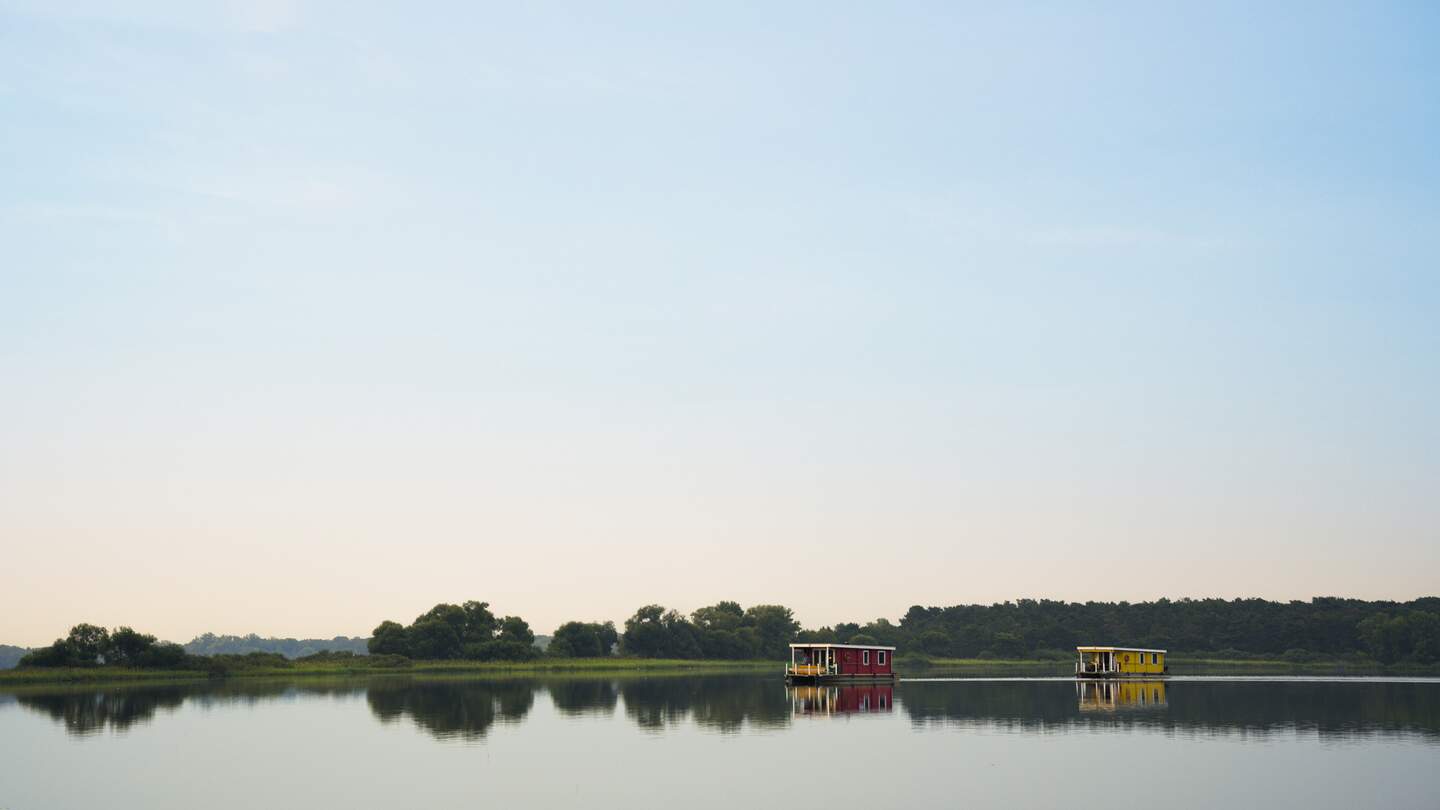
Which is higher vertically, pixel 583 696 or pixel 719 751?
pixel 719 751

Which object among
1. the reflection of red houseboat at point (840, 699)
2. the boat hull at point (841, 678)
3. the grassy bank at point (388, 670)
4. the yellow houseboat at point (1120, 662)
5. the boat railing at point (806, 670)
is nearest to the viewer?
the reflection of red houseboat at point (840, 699)

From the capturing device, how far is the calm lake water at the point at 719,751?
118 feet

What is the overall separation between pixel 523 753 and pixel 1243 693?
54.8 meters

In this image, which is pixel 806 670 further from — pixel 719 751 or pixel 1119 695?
pixel 719 751

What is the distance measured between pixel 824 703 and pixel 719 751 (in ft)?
102

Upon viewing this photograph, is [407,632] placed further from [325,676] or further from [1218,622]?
[1218,622]

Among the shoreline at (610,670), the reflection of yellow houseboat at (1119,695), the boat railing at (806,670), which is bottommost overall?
the shoreline at (610,670)

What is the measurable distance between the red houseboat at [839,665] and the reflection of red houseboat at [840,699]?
12.5 ft

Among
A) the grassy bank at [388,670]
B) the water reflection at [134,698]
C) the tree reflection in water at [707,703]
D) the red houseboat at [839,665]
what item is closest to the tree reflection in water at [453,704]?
the water reflection at [134,698]

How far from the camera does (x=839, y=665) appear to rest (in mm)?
108000

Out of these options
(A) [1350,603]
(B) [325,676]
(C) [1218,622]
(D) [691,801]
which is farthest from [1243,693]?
(A) [1350,603]

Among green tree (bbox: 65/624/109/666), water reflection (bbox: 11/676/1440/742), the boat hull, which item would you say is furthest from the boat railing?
green tree (bbox: 65/624/109/666)

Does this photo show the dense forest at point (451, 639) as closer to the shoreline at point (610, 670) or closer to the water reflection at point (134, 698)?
the shoreline at point (610, 670)

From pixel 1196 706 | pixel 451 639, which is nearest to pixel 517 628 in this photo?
pixel 451 639
